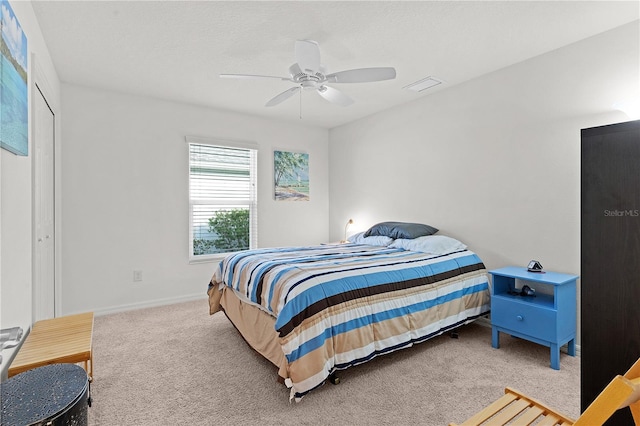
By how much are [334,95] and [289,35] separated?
2.25ft

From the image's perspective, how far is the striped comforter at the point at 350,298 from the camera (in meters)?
1.98

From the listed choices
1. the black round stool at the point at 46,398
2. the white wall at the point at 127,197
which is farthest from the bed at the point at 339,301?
the white wall at the point at 127,197

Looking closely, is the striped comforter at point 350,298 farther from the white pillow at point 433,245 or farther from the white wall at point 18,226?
the white wall at point 18,226

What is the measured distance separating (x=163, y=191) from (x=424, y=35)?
3.36 metres

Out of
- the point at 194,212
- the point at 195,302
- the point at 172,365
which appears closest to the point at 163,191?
the point at 194,212

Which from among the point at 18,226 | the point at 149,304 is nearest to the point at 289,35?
the point at 18,226

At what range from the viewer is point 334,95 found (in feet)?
9.86

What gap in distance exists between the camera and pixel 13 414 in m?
1.01

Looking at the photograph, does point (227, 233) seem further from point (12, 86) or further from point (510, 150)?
point (510, 150)

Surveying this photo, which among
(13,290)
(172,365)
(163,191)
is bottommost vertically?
(172,365)

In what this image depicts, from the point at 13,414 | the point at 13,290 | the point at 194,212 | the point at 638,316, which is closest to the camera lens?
the point at 13,414

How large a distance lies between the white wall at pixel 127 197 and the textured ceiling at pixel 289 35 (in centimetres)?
44

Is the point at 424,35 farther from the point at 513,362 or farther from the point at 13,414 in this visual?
the point at 13,414

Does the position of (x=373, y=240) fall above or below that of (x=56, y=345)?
above
